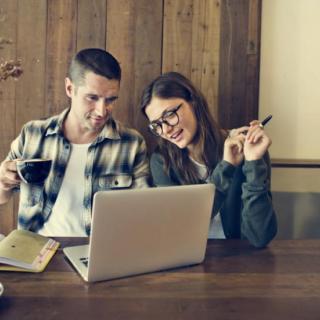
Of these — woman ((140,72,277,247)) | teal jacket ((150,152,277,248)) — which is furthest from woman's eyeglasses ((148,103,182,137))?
teal jacket ((150,152,277,248))

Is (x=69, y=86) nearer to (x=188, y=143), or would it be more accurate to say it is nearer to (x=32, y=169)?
(x=188, y=143)

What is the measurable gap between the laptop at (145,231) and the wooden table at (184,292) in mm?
28

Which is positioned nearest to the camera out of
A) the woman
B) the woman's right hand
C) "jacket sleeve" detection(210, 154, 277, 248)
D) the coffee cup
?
the coffee cup

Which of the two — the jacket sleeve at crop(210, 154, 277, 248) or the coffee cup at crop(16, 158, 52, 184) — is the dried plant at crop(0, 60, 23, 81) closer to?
the coffee cup at crop(16, 158, 52, 184)

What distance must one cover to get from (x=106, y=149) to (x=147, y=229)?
830 mm

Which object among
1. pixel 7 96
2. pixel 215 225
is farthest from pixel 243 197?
pixel 7 96

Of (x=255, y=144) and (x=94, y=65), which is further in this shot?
(x=94, y=65)

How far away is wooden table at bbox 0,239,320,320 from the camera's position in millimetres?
894

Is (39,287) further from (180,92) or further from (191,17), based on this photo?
(191,17)

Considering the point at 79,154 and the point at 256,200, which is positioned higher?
the point at 79,154

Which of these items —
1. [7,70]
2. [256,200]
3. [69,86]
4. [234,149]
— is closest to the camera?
[7,70]

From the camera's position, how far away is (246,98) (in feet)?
6.42

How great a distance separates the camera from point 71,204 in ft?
5.97

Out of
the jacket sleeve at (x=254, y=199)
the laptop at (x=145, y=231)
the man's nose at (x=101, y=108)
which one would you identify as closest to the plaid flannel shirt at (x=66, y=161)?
the man's nose at (x=101, y=108)
